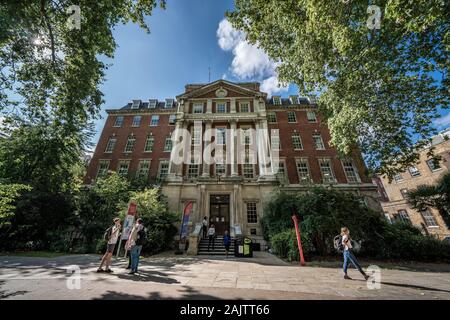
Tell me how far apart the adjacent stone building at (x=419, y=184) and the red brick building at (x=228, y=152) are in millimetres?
9866

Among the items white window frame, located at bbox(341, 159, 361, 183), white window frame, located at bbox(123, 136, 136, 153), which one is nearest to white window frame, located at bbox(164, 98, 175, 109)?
white window frame, located at bbox(123, 136, 136, 153)

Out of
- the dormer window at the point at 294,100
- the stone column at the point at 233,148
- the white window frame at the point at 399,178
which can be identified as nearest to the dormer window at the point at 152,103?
the stone column at the point at 233,148

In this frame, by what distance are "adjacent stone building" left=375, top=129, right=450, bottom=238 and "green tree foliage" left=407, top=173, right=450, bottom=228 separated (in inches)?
259

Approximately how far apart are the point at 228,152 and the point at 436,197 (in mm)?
17632

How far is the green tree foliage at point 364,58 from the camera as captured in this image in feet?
23.8

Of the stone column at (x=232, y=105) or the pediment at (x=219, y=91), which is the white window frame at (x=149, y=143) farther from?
the stone column at (x=232, y=105)

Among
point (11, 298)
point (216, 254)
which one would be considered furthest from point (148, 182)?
point (11, 298)

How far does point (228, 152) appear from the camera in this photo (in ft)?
66.6

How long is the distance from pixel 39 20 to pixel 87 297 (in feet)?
37.4

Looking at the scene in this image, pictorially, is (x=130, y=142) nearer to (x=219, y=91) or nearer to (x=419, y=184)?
(x=219, y=91)

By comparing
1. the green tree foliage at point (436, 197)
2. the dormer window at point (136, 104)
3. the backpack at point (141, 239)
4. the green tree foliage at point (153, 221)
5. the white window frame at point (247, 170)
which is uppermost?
the dormer window at point (136, 104)

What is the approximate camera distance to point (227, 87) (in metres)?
24.4

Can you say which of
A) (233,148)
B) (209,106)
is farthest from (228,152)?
(209,106)
